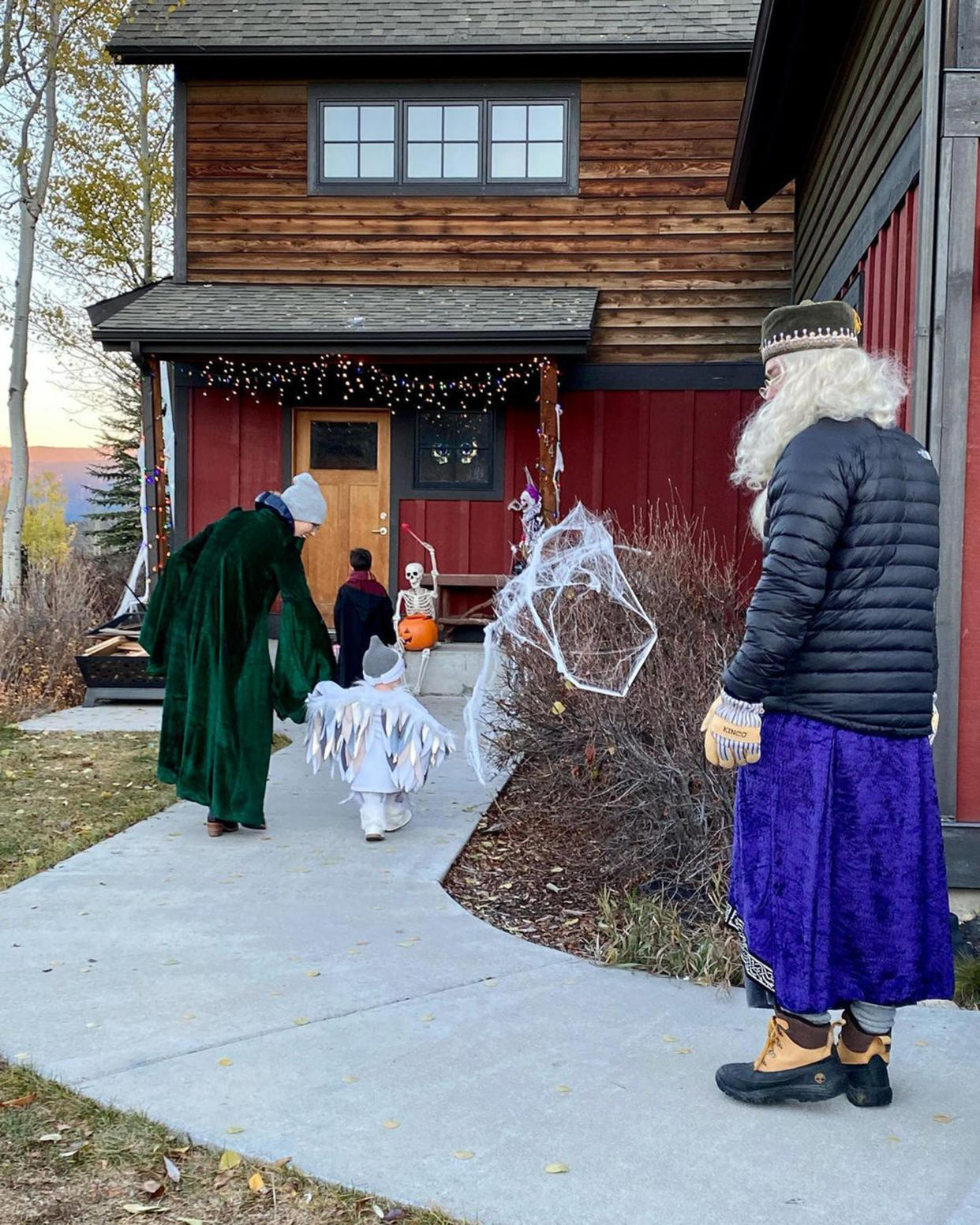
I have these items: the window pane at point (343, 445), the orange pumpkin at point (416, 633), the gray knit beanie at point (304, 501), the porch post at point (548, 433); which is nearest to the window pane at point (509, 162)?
the porch post at point (548, 433)

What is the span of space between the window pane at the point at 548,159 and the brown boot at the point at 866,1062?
10787 millimetres

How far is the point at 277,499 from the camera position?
639 centimetres

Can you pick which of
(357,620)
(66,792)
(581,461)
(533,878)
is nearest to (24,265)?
(581,461)

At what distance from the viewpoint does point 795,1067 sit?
3.23m

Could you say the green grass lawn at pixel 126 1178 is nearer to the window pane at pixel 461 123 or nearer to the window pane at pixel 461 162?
the window pane at pixel 461 162

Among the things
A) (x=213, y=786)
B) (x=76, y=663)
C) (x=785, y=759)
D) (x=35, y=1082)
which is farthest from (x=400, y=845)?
(x=76, y=663)

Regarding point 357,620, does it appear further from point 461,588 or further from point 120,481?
point 120,481

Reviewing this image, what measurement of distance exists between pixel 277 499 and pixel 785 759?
3863 millimetres

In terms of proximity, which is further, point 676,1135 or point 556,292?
point 556,292

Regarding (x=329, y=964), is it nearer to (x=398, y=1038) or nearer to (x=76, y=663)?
(x=398, y=1038)

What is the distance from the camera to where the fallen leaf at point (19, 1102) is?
326 cm

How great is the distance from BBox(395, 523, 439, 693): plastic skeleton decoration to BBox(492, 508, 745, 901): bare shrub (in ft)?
12.9

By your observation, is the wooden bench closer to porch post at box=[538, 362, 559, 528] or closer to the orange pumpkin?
the orange pumpkin

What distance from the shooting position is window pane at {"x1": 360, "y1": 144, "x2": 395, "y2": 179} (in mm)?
12656
